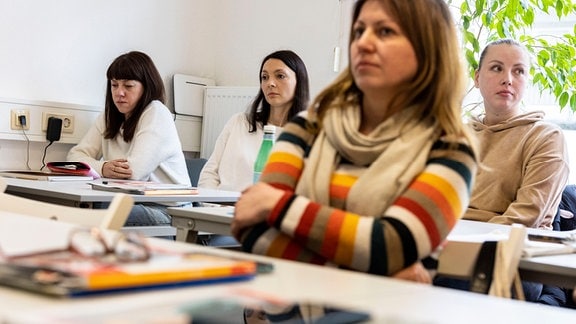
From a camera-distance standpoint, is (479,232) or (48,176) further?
(48,176)

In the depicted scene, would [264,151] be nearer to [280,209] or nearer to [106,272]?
[280,209]

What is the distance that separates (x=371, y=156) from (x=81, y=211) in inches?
23.3

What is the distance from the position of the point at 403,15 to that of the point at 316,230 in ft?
1.52

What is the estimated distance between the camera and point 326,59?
183 inches

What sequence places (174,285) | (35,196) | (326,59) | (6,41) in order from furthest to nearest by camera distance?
(326,59), (6,41), (35,196), (174,285)

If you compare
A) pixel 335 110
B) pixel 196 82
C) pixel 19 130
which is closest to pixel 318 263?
pixel 335 110

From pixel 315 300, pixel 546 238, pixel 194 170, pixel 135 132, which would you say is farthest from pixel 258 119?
pixel 315 300

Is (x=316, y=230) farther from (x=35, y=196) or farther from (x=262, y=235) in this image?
(x=35, y=196)

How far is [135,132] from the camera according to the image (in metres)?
3.90

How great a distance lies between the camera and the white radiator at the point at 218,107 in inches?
192

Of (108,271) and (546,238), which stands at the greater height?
(108,271)

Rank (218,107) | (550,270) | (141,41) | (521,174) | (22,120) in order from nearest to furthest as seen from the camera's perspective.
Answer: (550,270)
(521,174)
(22,120)
(141,41)
(218,107)

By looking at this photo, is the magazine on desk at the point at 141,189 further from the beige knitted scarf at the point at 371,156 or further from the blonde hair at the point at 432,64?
the blonde hair at the point at 432,64

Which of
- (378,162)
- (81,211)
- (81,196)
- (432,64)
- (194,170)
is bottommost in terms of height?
(194,170)
